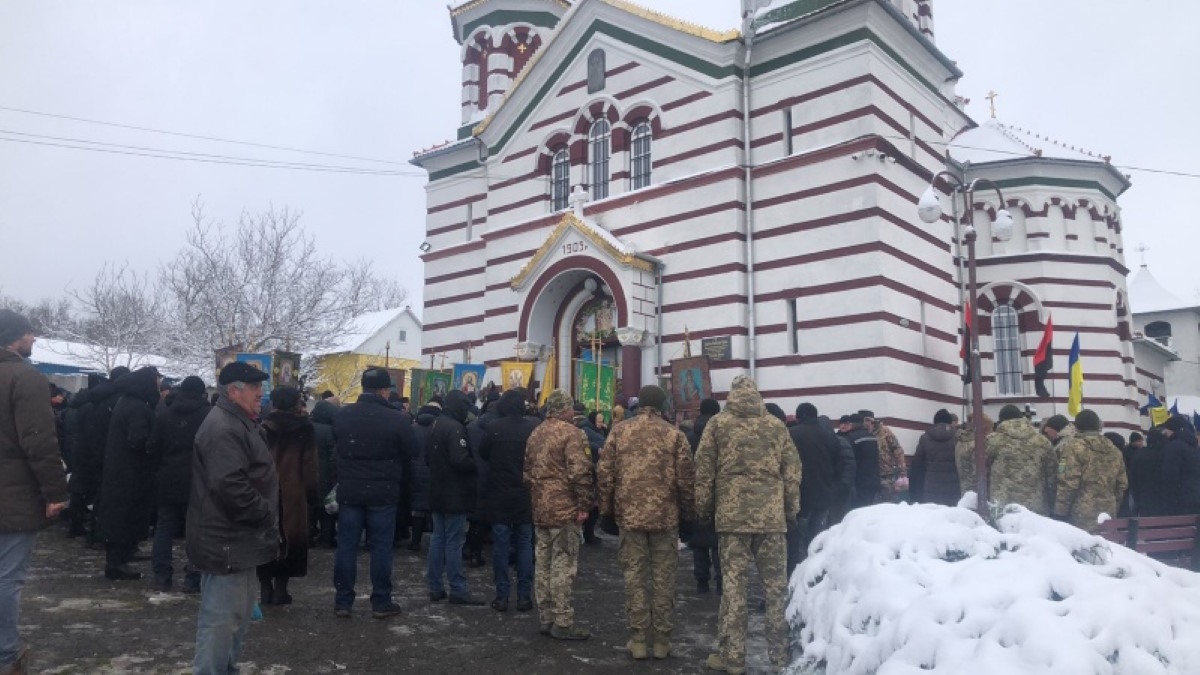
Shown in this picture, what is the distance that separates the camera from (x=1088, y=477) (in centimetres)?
963

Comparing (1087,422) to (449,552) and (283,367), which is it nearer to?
(449,552)

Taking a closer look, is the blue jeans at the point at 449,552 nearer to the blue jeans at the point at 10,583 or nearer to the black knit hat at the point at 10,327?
the blue jeans at the point at 10,583

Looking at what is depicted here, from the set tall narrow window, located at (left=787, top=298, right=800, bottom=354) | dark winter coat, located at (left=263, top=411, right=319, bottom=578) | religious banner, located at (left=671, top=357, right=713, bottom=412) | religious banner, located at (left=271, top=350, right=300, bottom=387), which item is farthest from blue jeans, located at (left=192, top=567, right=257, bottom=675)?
tall narrow window, located at (left=787, top=298, right=800, bottom=354)

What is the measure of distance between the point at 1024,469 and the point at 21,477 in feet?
32.9

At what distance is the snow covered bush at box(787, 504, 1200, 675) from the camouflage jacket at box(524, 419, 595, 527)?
107 inches

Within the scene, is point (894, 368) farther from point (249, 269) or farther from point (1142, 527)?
point (249, 269)

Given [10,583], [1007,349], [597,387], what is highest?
[1007,349]

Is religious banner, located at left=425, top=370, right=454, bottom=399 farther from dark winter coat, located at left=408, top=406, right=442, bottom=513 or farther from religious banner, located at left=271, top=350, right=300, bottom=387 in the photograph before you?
dark winter coat, located at left=408, top=406, right=442, bottom=513

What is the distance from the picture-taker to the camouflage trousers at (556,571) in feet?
24.6

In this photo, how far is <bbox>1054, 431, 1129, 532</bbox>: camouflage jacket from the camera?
9.62m

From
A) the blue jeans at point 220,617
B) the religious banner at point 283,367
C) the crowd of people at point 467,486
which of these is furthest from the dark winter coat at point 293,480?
the religious banner at point 283,367

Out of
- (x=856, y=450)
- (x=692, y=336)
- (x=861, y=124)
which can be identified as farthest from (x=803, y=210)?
(x=856, y=450)

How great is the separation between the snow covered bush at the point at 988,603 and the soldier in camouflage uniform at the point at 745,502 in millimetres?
1193

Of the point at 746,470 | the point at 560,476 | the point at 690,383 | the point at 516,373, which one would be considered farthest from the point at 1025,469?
the point at 516,373
